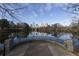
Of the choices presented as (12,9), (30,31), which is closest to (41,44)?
(30,31)

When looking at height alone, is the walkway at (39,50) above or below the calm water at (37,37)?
below

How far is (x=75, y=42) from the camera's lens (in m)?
2.75

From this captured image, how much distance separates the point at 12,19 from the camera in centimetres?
275

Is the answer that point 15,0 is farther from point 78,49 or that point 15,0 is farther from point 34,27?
point 78,49

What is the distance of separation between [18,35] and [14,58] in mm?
324

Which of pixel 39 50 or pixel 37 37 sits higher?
pixel 37 37

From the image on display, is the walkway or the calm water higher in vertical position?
the calm water

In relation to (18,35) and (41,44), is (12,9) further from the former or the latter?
(41,44)

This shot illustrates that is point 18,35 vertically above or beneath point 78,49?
above

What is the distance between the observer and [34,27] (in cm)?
276

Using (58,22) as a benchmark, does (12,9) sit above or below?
above

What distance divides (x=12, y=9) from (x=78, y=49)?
108cm

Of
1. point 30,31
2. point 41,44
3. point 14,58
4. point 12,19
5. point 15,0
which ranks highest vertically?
point 15,0

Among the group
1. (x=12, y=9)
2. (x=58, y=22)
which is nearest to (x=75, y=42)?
(x=58, y=22)
